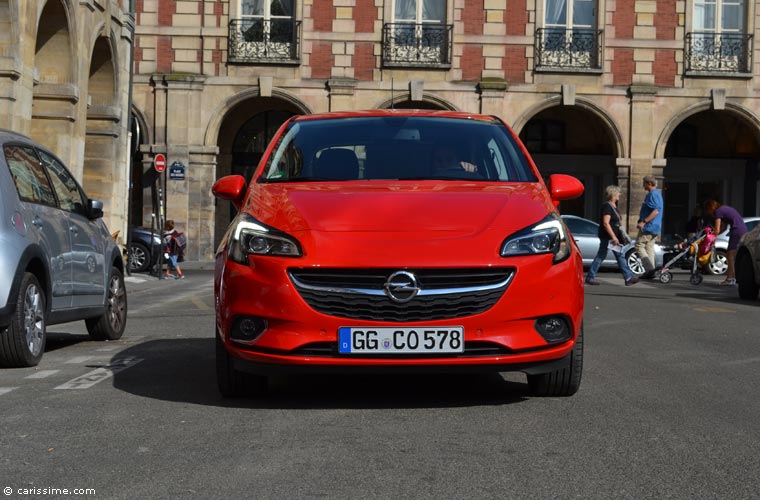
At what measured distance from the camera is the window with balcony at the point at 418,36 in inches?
1409

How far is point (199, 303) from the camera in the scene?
1669 centimetres

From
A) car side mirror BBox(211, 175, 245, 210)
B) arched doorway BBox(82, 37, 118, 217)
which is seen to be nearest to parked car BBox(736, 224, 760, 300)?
car side mirror BBox(211, 175, 245, 210)

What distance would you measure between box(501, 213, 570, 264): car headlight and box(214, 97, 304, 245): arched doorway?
104 feet

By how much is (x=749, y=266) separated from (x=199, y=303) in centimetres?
753

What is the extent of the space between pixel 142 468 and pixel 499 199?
2.58 metres

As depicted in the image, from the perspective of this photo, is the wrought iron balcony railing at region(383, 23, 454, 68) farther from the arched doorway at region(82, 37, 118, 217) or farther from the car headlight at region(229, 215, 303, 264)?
the car headlight at region(229, 215, 303, 264)

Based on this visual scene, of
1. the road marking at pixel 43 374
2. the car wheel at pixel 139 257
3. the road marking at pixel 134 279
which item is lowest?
the road marking at pixel 134 279


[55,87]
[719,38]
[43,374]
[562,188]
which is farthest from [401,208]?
[719,38]

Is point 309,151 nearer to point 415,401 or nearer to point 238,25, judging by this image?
point 415,401

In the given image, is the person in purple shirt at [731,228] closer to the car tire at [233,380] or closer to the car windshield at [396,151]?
the car windshield at [396,151]

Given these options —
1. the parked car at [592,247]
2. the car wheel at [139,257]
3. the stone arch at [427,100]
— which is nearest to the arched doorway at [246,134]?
the stone arch at [427,100]

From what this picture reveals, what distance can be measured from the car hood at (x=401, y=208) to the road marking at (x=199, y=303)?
27.9ft

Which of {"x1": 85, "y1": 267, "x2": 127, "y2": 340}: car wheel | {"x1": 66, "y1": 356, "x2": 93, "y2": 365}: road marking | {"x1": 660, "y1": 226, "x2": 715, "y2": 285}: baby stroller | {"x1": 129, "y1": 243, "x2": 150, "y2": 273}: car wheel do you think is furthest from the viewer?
{"x1": 129, "y1": 243, "x2": 150, "y2": 273}: car wheel

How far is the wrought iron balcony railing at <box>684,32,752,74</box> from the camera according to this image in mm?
36344
